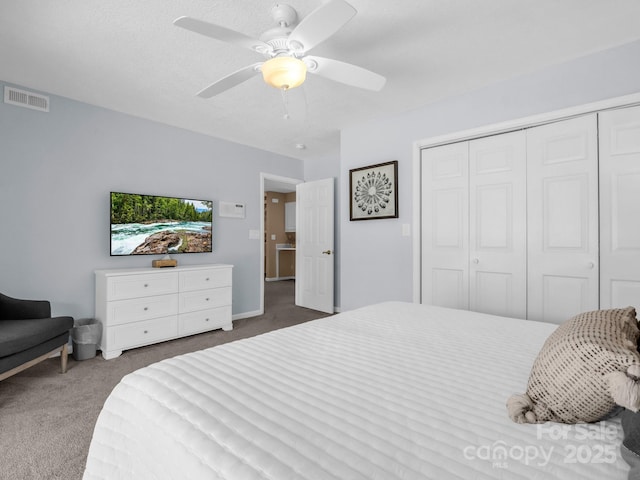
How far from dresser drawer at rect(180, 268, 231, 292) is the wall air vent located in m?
1.95

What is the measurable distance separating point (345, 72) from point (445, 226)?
1817 millimetres

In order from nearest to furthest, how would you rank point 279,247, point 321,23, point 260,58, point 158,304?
point 321,23, point 260,58, point 158,304, point 279,247

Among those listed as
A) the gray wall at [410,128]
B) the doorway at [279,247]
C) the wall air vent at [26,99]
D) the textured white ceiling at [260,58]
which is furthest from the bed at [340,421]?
the doorway at [279,247]

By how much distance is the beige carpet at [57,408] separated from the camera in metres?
1.52

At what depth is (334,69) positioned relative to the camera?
6.31 feet

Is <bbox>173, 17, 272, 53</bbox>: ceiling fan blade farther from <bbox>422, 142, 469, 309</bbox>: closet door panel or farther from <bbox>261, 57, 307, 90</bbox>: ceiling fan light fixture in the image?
<bbox>422, 142, 469, 309</bbox>: closet door panel

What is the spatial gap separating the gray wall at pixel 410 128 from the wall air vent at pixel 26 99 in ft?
9.77

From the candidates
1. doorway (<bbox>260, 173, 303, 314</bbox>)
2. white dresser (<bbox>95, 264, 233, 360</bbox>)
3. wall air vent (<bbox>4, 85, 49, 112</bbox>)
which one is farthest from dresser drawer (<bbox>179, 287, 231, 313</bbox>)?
wall air vent (<bbox>4, 85, 49, 112</bbox>)

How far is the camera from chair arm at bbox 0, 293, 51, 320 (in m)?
2.48

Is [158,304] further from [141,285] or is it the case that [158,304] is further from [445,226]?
[445,226]

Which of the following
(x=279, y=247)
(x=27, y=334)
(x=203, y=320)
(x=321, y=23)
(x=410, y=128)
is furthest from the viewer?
(x=279, y=247)

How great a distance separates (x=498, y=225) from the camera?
109 inches

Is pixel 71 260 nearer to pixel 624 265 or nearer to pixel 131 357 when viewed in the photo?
pixel 131 357

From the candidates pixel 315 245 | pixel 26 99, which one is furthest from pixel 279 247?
pixel 26 99
